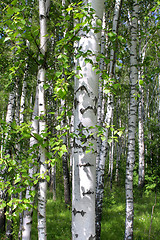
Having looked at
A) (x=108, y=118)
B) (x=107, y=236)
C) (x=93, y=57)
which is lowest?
(x=107, y=236)

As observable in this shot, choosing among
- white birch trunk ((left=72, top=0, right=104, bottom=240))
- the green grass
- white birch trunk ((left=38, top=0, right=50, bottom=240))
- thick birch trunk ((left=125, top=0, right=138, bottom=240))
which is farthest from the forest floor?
white birch trunk ((left=72, top=0, right=104, bottom=240))

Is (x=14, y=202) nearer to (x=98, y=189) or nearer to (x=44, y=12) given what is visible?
(x=44, y=12)

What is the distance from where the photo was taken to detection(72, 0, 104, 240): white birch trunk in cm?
178

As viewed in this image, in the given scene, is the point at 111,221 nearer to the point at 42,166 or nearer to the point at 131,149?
the point at 131,149

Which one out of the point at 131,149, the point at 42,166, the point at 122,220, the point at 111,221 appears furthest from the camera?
the point at 122,220

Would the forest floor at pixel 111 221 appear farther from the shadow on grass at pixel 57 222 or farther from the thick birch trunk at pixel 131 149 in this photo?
the thick birch trunk at pixel 131 149

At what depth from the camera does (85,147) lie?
1.88 meters

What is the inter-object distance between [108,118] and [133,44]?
2316 millimetres

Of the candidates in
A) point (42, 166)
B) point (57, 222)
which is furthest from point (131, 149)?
point (57, 222)

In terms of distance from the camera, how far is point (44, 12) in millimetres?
2865

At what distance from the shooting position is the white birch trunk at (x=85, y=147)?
1782 millimetres

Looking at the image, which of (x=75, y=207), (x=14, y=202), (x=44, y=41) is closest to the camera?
(x=75, y=207)

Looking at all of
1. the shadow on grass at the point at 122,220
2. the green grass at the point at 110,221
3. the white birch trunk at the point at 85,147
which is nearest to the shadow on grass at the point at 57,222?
the green grass at the point at 110,221

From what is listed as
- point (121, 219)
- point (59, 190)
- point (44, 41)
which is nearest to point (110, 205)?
point (121, 219)
